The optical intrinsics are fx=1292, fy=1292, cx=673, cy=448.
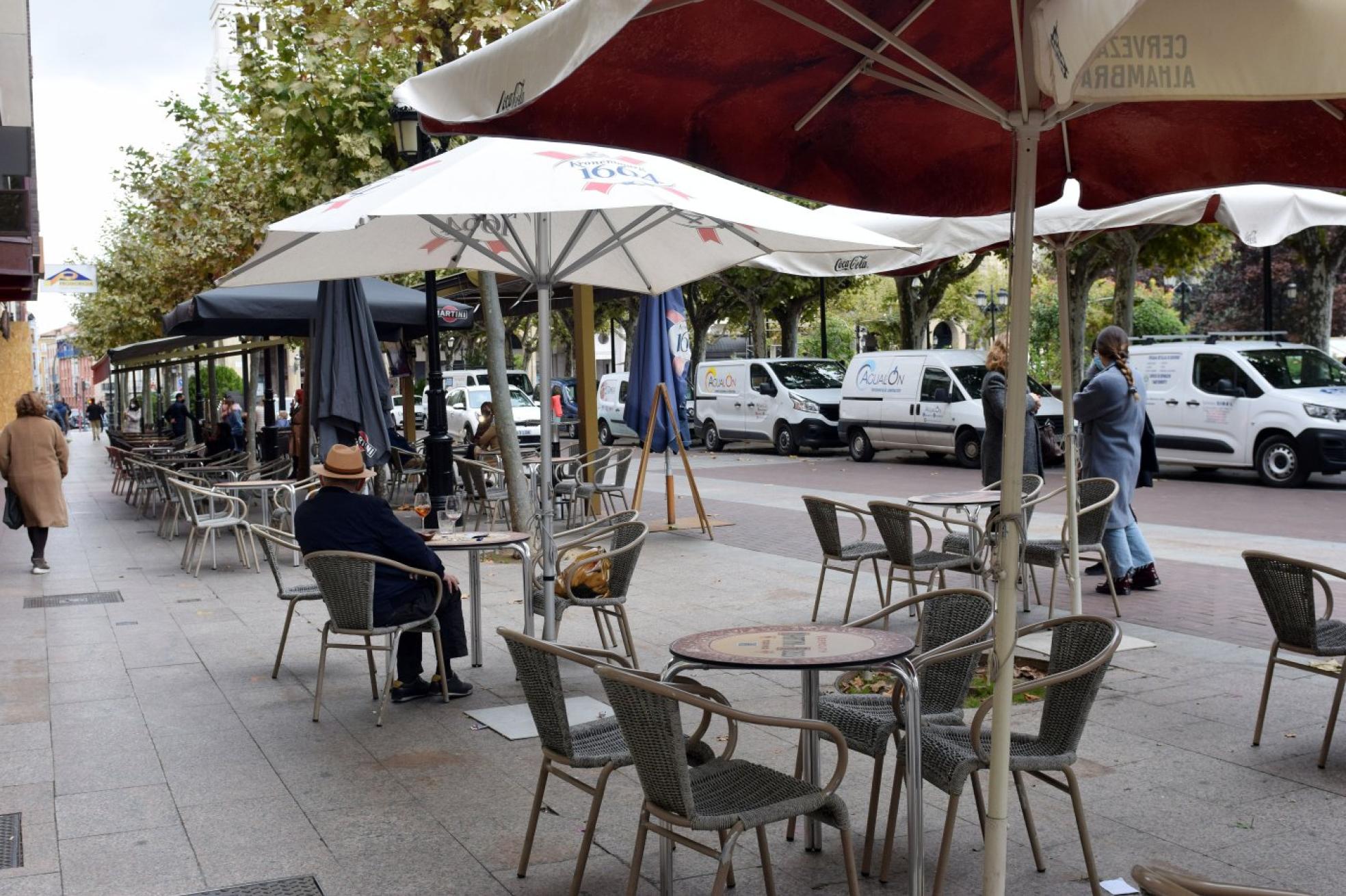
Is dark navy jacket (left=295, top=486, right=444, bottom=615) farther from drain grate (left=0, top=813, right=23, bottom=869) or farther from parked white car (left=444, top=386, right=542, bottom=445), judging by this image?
parked white car (left=444, top=386, right=542, bottom=445)

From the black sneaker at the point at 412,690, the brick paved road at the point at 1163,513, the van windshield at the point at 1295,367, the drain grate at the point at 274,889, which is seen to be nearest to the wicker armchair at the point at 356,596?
the black sneaker at the point at 412,690

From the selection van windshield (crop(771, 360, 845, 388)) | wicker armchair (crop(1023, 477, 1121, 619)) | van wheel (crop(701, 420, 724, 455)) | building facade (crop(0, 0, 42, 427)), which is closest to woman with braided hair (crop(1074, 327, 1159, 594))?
wicker armchair (crop(1023, 477, 1121, 619))

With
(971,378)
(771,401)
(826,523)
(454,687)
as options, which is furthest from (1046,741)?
(771,401)

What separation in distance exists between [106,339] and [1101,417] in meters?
41.4

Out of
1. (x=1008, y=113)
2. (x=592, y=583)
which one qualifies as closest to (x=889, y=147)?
(x=1008, y=113)

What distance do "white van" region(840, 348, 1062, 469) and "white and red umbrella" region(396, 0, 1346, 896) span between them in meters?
15.6

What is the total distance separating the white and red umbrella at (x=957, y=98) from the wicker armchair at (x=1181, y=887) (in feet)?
3.77

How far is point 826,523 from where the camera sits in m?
8.05

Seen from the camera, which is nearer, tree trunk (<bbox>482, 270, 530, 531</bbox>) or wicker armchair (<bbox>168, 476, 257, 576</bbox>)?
tree trunk (<bbox>482, 270, 530, 531</bbox>)

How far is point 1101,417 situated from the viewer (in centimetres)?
876

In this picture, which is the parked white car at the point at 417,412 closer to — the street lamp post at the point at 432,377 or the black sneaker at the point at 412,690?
the street lamp post at the point at 432,377

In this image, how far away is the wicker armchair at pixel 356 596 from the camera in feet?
19.7

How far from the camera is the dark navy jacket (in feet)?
20.1

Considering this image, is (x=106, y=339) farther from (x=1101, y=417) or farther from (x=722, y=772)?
(x=722, y=772)
